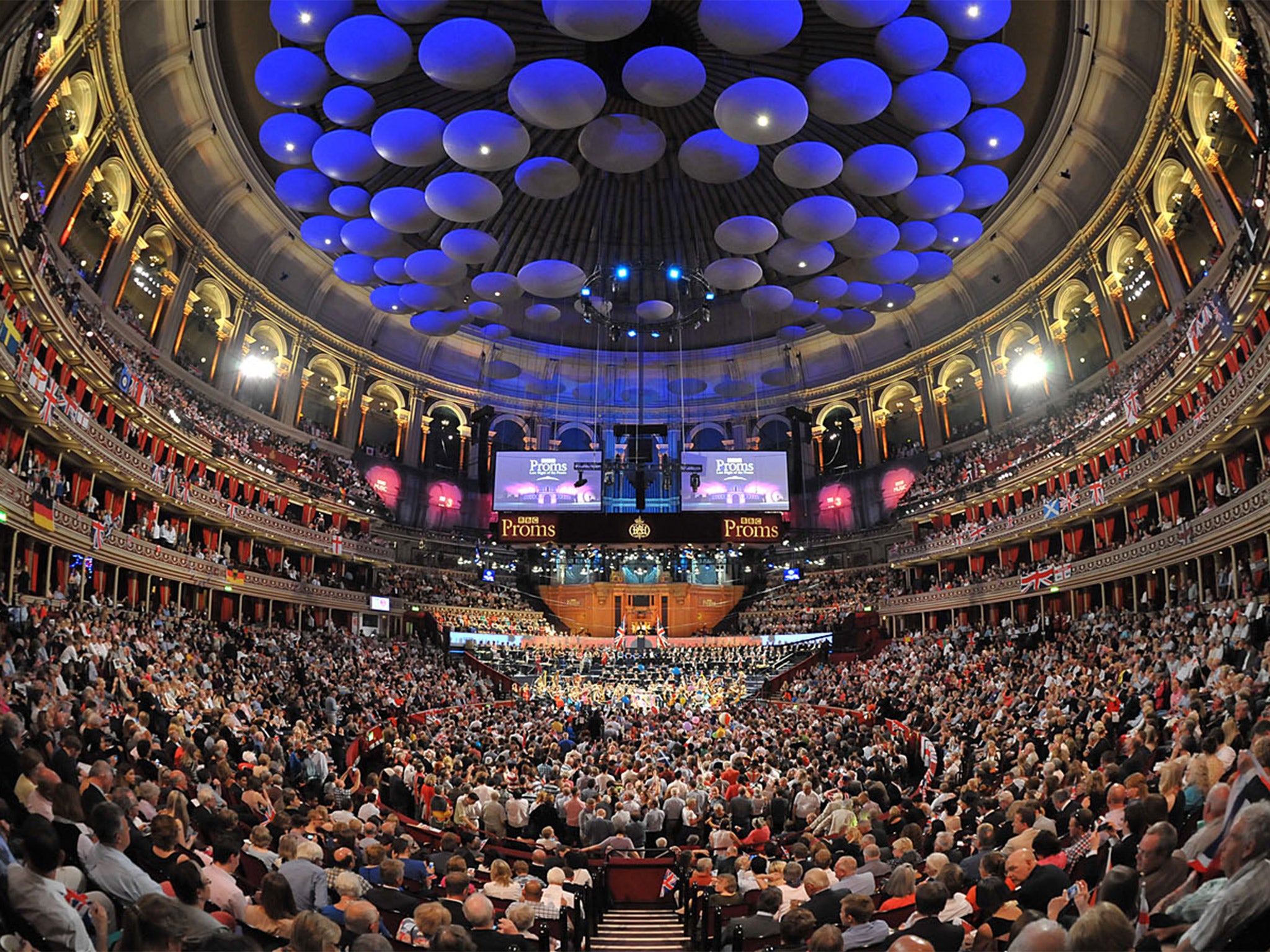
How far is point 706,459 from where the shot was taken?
33750mm

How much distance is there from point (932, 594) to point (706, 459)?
1249 cm

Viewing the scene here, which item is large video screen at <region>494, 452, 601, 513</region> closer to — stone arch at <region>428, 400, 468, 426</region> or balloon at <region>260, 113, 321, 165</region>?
balloon at <region>260, 113, 321, 165</region>

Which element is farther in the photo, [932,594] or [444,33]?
[932,594]

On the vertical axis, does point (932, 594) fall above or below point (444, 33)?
below

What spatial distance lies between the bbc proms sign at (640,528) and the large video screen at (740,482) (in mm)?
480

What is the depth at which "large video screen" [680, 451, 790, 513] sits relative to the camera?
3341 centimetres

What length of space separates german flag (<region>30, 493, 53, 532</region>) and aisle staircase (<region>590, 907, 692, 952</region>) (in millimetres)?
16109

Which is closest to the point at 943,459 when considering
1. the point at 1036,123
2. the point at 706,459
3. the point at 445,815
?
the point at 706,459

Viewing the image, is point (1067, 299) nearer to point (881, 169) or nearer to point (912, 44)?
point (881, 169)

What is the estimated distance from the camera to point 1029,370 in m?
36.8

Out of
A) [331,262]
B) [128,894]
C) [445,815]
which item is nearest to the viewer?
[128,894]

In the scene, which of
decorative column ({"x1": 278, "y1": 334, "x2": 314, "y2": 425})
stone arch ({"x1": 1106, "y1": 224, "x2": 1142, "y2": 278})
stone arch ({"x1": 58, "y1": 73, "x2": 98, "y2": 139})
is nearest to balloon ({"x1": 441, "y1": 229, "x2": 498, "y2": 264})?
stone arch ({"x1": 58, "y1": 73, "x2": 98, "y2": 139})

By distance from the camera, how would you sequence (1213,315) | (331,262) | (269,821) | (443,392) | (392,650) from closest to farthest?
(269,821) < (1213,315) < (392,650) < (331,262) < (443,392)

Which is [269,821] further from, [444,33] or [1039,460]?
[1039,460]
